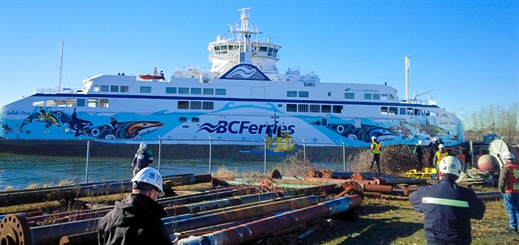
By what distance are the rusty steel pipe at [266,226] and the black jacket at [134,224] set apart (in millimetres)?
1717

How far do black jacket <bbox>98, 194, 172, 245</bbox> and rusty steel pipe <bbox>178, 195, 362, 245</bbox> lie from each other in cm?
172

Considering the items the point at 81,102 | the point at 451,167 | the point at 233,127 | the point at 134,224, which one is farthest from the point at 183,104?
the point at 134,224

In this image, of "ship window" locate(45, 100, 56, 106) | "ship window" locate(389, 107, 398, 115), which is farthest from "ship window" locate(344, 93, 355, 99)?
"ship window" locate(45, 100, 56, 106)

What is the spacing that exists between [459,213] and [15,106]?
35.1 meters

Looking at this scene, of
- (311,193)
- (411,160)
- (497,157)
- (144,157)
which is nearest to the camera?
(144,157)

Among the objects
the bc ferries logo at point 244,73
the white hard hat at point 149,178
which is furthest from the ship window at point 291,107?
the white hard hat at point 149,178

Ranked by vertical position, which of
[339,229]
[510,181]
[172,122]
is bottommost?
[339,229]

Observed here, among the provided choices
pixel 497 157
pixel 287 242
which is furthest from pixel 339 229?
pixel 497 157

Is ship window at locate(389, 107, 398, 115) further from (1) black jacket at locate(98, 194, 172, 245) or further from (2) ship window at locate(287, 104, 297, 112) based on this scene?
(1) black jacket at locate(98, 194, 172, 245)

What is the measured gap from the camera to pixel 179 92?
33531 mm

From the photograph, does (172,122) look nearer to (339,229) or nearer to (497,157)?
(497,157)

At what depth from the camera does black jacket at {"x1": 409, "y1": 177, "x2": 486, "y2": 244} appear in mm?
Answer: 3668

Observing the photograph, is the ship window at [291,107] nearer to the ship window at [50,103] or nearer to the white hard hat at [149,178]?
the ship window at [50,103]

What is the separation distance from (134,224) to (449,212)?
2.81 metres
